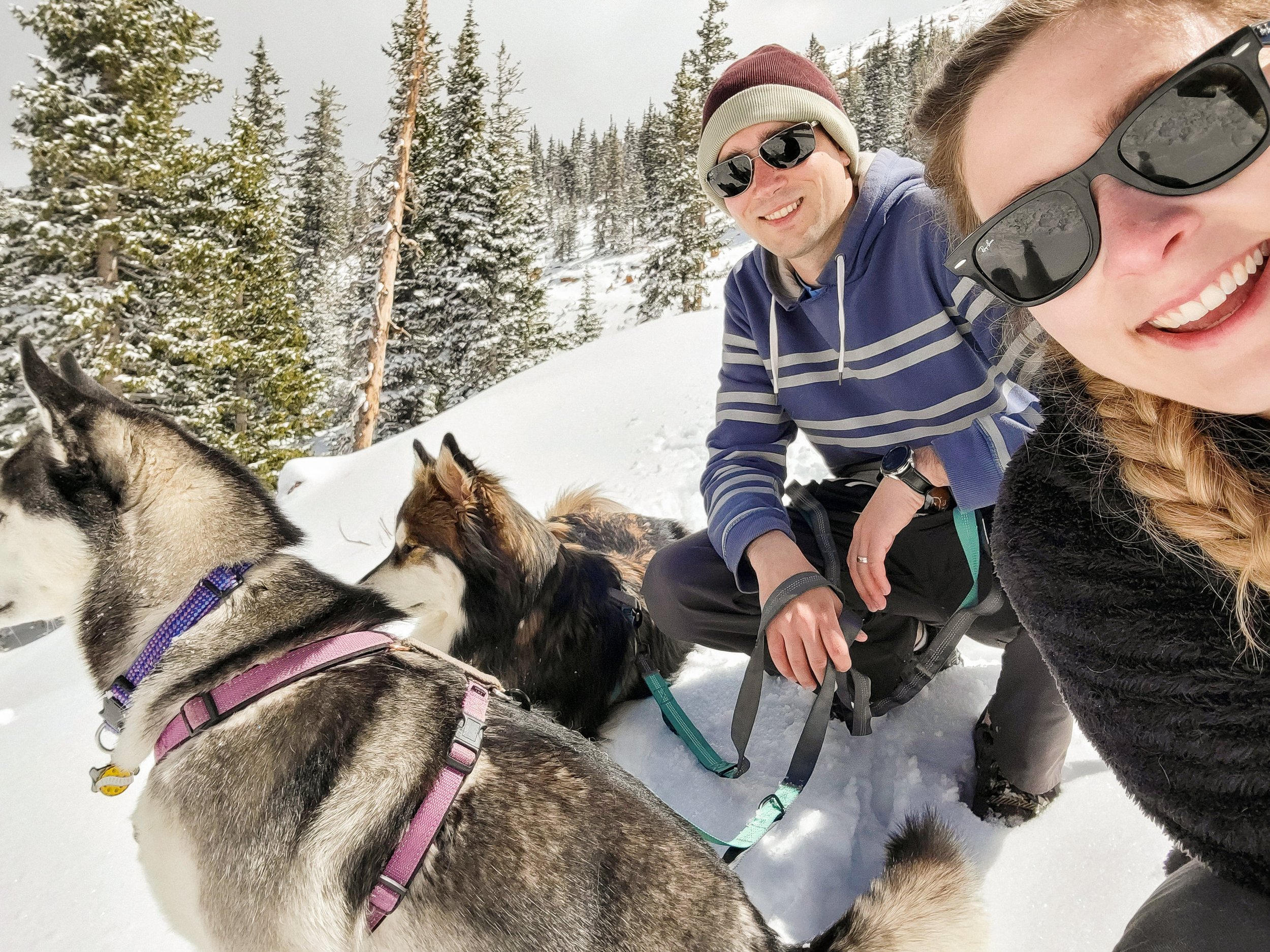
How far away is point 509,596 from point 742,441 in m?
1.35

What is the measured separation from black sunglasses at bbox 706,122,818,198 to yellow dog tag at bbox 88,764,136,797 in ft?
9.61

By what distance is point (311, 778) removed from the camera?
5.53 feet

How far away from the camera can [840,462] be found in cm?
293

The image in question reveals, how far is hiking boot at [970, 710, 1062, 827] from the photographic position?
2.23 metres

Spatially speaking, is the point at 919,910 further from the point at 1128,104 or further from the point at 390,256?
the point at 390,256

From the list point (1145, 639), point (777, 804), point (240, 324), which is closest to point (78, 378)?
point (777, 804)

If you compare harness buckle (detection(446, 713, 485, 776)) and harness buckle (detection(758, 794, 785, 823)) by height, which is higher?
harness buckle (detection(446, 713, 485, 776))

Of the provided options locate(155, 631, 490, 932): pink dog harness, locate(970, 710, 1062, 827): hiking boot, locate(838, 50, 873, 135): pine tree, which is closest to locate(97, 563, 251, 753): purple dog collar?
locate(155, 631, 490, 932): pink dog harness

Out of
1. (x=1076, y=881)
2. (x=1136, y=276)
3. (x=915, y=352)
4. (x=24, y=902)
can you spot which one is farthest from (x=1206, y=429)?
(x=24, y=902)

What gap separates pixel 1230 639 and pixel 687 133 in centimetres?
2517

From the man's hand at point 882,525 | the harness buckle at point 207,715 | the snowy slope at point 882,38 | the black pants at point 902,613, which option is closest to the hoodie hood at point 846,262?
the man's hand at point 882,525

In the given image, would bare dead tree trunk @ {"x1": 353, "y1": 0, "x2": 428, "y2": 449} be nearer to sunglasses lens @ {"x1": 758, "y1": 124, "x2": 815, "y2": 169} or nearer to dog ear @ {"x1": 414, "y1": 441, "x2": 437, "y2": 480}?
dog ear @ {"x1": 414, "y1": 441, "x2": 437, "y2": 480}

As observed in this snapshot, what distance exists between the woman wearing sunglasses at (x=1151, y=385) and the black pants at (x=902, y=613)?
0.82m

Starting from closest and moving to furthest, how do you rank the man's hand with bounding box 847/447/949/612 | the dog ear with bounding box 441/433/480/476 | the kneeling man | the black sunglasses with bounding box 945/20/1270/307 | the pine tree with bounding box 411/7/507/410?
the black sunglasses with bounding box 945/20/1270/307
the kneeling man
the man's hand with bounding box 847/447/949/612
the dog ear with bounding box 441/433/480/476
the pine tree with bounding box 411/7/507/410
